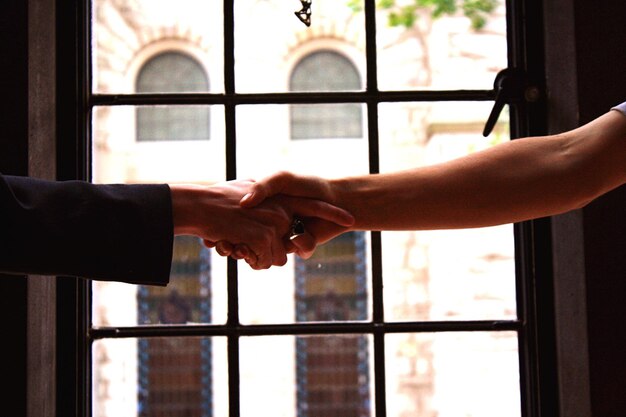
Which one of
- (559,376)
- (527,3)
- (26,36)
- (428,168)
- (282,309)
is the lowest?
(559,376)

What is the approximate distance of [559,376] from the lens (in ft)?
4.73

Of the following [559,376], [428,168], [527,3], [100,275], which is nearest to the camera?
[100,275]

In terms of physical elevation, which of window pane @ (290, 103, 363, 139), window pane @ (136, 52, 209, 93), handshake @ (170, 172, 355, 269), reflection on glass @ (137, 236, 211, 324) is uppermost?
window pane @ (136, 52, 209, 93)

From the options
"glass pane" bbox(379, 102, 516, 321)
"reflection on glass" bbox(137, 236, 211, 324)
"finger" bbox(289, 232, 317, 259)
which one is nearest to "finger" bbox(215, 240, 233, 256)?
"finger" bbox(289, 232, 317, 259)

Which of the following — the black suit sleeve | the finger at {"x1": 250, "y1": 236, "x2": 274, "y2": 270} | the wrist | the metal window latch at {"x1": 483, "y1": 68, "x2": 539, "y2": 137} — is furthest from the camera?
the metal window latch at {"x1": 483, "y1": 68, "x2": 539, "y2": 137}

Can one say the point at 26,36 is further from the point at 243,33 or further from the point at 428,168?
the point at 428,168

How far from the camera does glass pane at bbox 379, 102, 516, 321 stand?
1.59m

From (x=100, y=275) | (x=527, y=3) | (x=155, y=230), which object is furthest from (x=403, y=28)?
(x=100, y=275)

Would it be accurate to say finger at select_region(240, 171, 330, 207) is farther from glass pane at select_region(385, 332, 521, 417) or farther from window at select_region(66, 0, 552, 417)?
glass pane at select_region(385, 332, 521, 417)

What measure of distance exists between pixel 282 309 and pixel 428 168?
0.46m

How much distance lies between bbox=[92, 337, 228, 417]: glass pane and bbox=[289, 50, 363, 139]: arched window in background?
0.45m

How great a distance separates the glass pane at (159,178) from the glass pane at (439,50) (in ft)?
1.15

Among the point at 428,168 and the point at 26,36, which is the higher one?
the point at 26,36

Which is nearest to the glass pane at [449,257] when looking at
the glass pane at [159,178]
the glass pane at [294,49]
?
the glass pane at [294,49]
